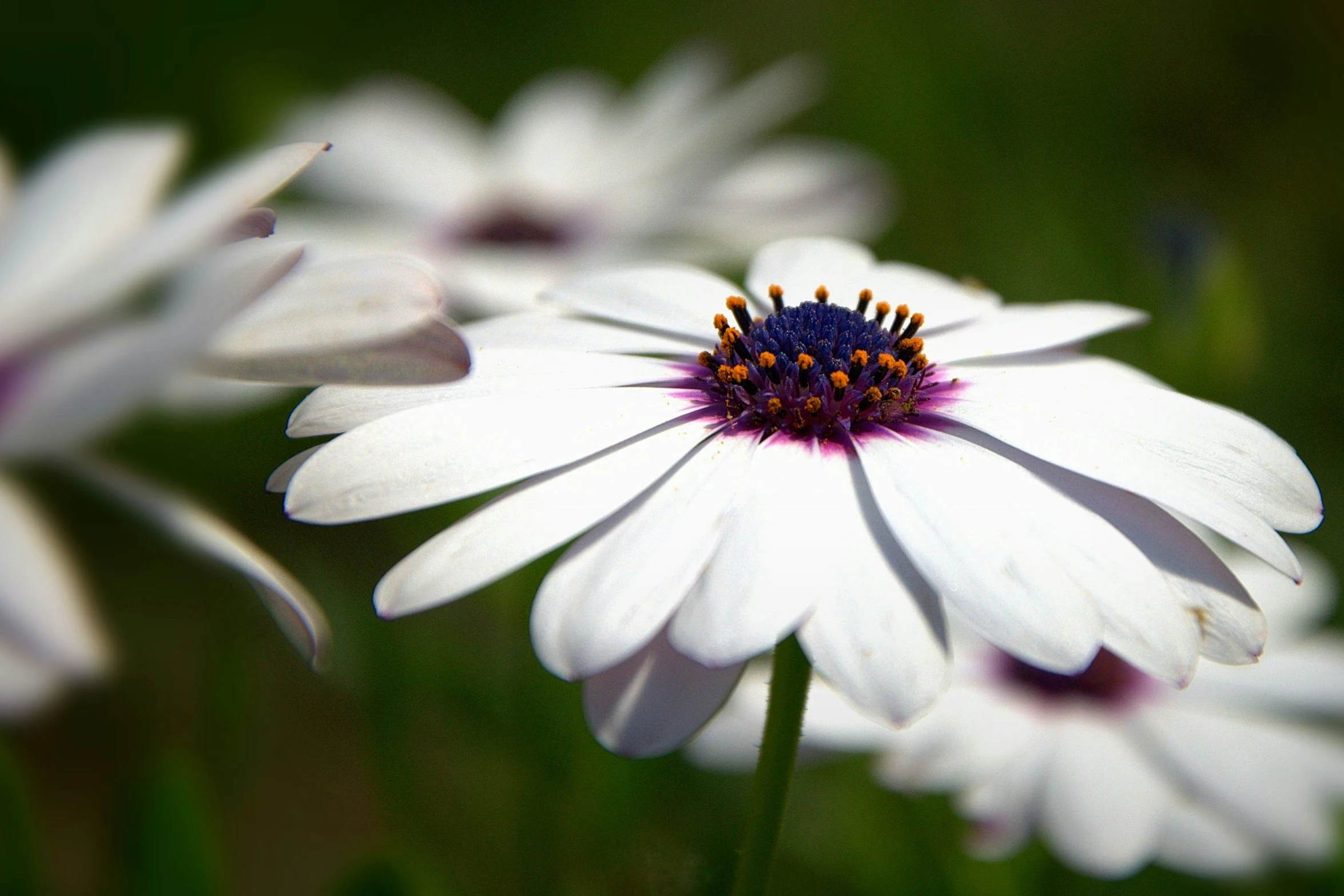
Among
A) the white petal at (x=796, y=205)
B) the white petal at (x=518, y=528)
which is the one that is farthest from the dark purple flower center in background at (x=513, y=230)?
the white petal at (x=518, y=528)

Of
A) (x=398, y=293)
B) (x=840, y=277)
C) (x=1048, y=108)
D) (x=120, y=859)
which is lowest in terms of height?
(x=120, y=859)

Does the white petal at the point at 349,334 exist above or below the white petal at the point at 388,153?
below

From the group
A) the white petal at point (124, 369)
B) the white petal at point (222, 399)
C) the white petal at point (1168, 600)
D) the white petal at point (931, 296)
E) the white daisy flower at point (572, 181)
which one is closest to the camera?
the white petal at point (124, 369)

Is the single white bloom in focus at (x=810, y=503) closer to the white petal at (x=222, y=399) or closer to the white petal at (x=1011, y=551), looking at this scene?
the white petal at (x=1011, y=551)

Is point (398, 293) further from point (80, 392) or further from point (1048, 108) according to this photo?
point (1048, 108)

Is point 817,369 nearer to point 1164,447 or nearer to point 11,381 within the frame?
point 1164,447

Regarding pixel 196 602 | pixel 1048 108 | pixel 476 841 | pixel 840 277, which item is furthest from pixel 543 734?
pixel 1048 108

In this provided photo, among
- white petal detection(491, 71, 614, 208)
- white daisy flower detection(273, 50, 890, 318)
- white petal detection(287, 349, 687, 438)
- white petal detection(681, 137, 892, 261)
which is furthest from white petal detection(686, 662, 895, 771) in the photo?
white petal detection(491, 71, 614, 208)
